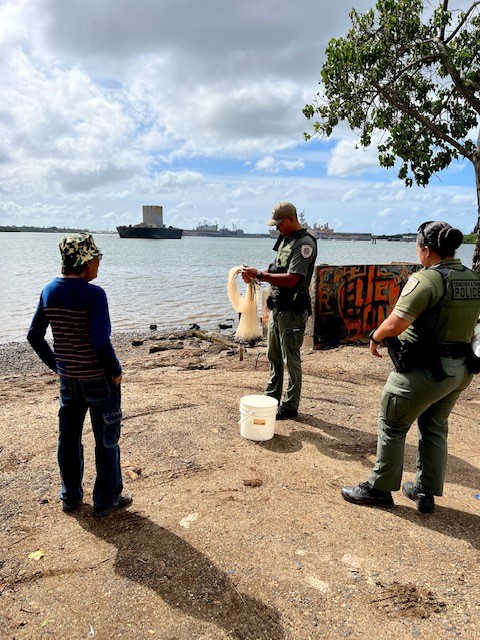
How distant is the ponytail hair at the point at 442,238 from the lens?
305cm

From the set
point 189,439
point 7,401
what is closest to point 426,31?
point 189,439

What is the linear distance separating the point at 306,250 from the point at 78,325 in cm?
266

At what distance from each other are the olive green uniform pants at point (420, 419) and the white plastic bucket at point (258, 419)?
134cm

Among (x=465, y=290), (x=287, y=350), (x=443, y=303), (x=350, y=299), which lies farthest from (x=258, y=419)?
(x=350, y=299)

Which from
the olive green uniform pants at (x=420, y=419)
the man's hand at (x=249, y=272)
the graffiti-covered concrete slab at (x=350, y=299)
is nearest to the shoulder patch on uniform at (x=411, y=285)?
the olive green uniform pants at (x=420, y=419)

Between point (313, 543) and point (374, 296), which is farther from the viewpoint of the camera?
point (374, 296)

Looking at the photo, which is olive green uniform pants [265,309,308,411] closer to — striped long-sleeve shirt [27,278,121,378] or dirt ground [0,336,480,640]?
dirt ground [0,336,480,640]

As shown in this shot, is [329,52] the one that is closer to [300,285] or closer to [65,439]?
[300,285]

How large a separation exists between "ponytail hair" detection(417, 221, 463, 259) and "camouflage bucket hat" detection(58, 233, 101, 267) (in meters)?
2.22

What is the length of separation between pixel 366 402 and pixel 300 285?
222cm

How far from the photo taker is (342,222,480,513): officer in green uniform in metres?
2.98

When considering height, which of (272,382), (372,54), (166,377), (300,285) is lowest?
(166,377)

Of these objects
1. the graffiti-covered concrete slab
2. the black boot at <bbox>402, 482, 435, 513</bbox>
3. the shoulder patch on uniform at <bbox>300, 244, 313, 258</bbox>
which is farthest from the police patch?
the graffiti-covered concrete slab

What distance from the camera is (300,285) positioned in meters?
4.96
